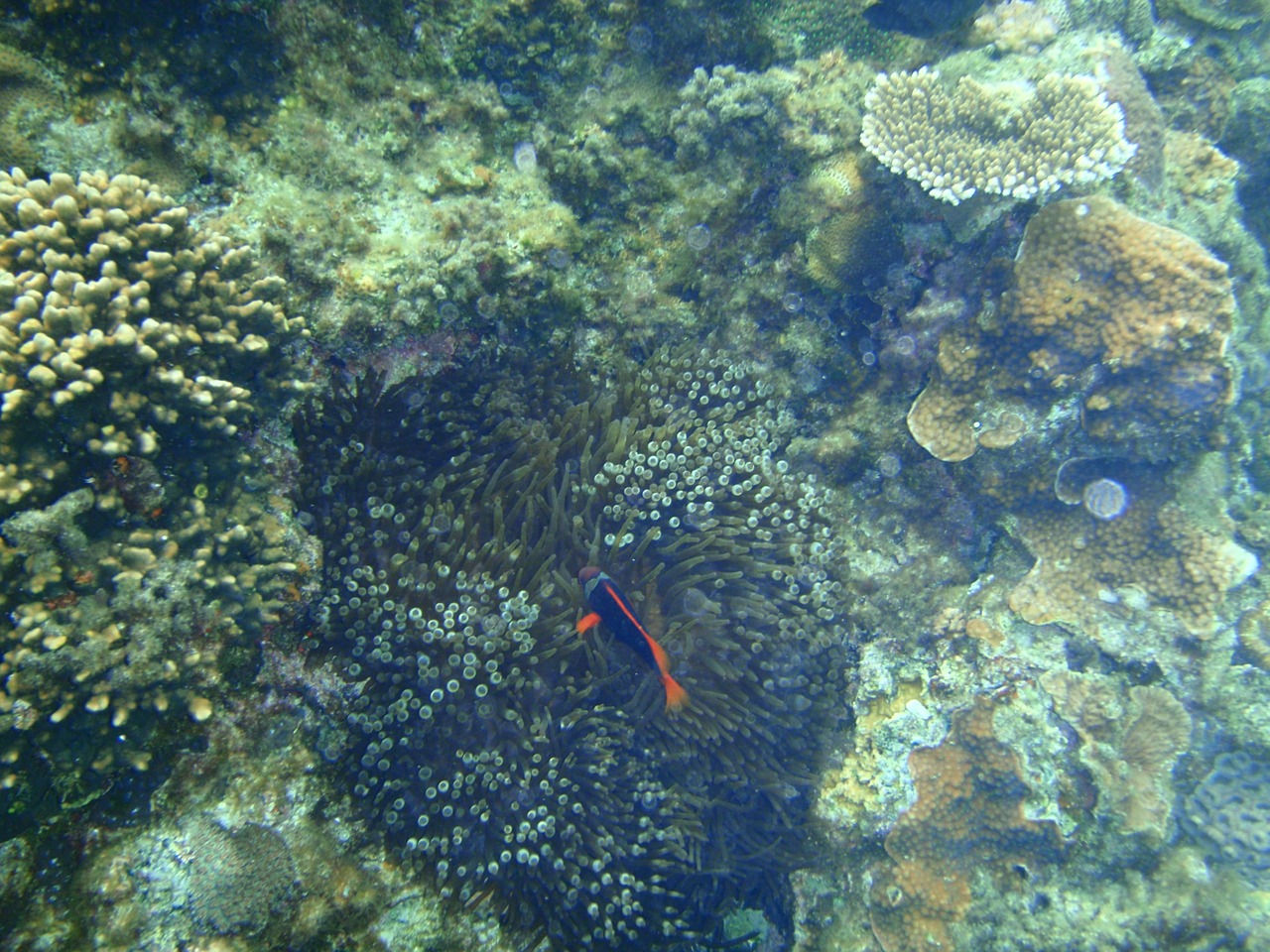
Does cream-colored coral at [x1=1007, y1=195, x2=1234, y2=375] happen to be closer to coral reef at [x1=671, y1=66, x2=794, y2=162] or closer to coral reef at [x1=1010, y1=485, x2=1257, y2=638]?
coral reef at [x1=1010, y1=485, x2=1257, y2=638]

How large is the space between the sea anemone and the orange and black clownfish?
0.11m

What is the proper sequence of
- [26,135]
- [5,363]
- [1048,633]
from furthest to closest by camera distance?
[1048,633] → [26,135] → [5,363]

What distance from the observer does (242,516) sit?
3312 millimetres

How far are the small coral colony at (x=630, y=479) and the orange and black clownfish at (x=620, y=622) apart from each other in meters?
0.03

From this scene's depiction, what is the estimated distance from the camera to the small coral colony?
3.01 metres

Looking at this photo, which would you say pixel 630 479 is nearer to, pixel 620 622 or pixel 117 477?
pixel 620 622

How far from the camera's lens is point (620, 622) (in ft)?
12.1

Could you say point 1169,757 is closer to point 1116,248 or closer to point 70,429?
point 1116,248

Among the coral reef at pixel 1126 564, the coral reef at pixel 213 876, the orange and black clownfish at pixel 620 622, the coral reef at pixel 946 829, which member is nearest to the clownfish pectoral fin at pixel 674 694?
the orange and black clownfish at pixel 620 622

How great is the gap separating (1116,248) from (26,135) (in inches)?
244

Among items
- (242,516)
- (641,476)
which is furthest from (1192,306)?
(242,516)

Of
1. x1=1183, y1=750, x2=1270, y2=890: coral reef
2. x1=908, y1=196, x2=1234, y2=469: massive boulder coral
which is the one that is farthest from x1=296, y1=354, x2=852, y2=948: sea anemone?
x1=1183, y1=750, x2=1270, y2=890: coral reef

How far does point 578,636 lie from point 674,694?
66 cm

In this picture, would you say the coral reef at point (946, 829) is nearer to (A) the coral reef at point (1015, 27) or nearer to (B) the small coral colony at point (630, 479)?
(B) the small coral colony at point (630, 479)
